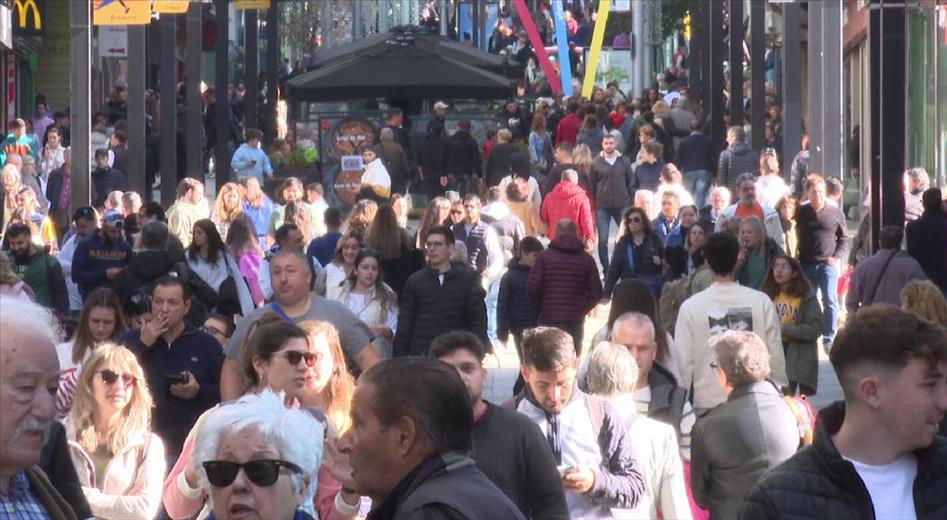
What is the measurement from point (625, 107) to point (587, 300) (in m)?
23.8

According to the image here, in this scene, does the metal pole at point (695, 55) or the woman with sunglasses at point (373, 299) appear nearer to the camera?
the woman with sunglasses at point (373, 299)

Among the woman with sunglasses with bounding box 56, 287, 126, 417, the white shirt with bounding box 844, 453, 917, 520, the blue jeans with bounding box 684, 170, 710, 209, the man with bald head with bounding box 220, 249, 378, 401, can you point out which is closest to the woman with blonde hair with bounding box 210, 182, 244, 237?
the woman with sunglasses with bounding box 56, 287, 126, 417

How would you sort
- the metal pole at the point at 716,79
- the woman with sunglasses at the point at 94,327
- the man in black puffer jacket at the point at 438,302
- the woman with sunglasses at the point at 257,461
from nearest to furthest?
the woman with sunglasses at the point at 257,461, the woman with sunglasses at the point at 94,327, the man in black puffer jacket at the point at 438,302, the metal pole at the point at 716,79

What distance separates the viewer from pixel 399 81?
3141 centimetres

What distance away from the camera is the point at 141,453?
7855 millimetres

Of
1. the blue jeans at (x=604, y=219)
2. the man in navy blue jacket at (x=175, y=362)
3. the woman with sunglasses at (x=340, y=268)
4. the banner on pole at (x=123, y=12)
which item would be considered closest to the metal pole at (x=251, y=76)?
the banner on pole at (x=123, y=12)

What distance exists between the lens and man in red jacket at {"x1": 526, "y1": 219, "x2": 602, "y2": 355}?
49.5 ft

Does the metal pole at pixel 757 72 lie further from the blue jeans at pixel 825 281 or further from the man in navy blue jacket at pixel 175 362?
the man in navy blue jacket at pixel 175 362

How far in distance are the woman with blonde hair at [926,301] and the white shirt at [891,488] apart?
674cm

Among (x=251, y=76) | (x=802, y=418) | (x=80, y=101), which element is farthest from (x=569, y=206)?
(x=251, y=76)

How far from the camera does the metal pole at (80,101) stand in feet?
77.9

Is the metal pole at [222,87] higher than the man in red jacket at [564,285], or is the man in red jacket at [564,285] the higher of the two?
the metal pole at [222,87]

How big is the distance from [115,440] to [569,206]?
14172 millimetres

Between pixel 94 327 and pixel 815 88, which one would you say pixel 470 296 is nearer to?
pixel 94 327
